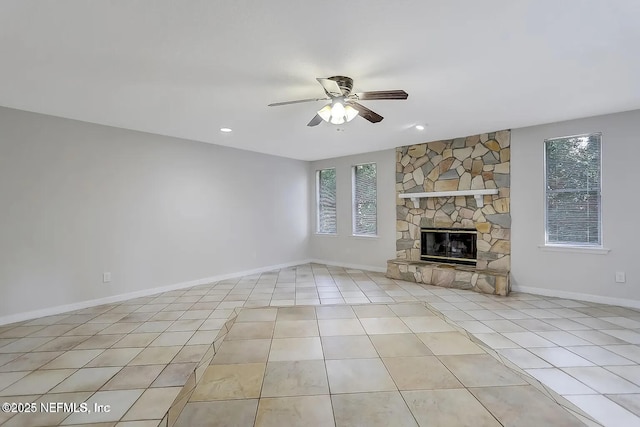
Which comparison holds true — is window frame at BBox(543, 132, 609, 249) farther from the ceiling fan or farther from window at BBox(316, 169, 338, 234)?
window at BBox(316, 169, 338, 234)

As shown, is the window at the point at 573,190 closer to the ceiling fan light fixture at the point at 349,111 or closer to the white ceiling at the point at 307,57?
the white ceiling at the point at 307,57

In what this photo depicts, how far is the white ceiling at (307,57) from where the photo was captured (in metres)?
1.90

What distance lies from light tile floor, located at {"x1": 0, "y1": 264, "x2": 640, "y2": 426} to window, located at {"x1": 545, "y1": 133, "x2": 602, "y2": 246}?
3.18ft

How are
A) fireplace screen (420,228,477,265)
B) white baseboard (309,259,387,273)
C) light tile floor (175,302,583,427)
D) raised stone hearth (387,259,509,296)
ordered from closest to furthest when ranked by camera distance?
light tile floor (175,302,583,427)
raised stone hearth (387,259,509,296)
fireplace screen (420,228,477,265)
white baseboard (309,259,387,273)

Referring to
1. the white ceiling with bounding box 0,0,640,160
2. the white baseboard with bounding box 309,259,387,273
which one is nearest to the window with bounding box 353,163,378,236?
the white baseboard with bounding box 309,259,387,273

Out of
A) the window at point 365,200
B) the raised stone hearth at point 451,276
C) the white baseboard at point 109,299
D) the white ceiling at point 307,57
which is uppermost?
the white ceiling at point 307,57

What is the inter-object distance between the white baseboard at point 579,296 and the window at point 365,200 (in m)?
2.73

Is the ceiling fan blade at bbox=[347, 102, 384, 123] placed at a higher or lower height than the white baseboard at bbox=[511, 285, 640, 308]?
higher

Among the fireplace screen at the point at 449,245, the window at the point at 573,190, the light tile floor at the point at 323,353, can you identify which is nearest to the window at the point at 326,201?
the fireplace screen at the point at 449,245

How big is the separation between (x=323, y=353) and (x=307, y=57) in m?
2.52

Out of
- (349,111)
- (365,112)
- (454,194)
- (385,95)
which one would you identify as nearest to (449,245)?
(454,194)

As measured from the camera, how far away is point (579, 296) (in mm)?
4117

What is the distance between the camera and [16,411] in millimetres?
1915

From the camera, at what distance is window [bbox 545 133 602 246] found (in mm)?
4066
